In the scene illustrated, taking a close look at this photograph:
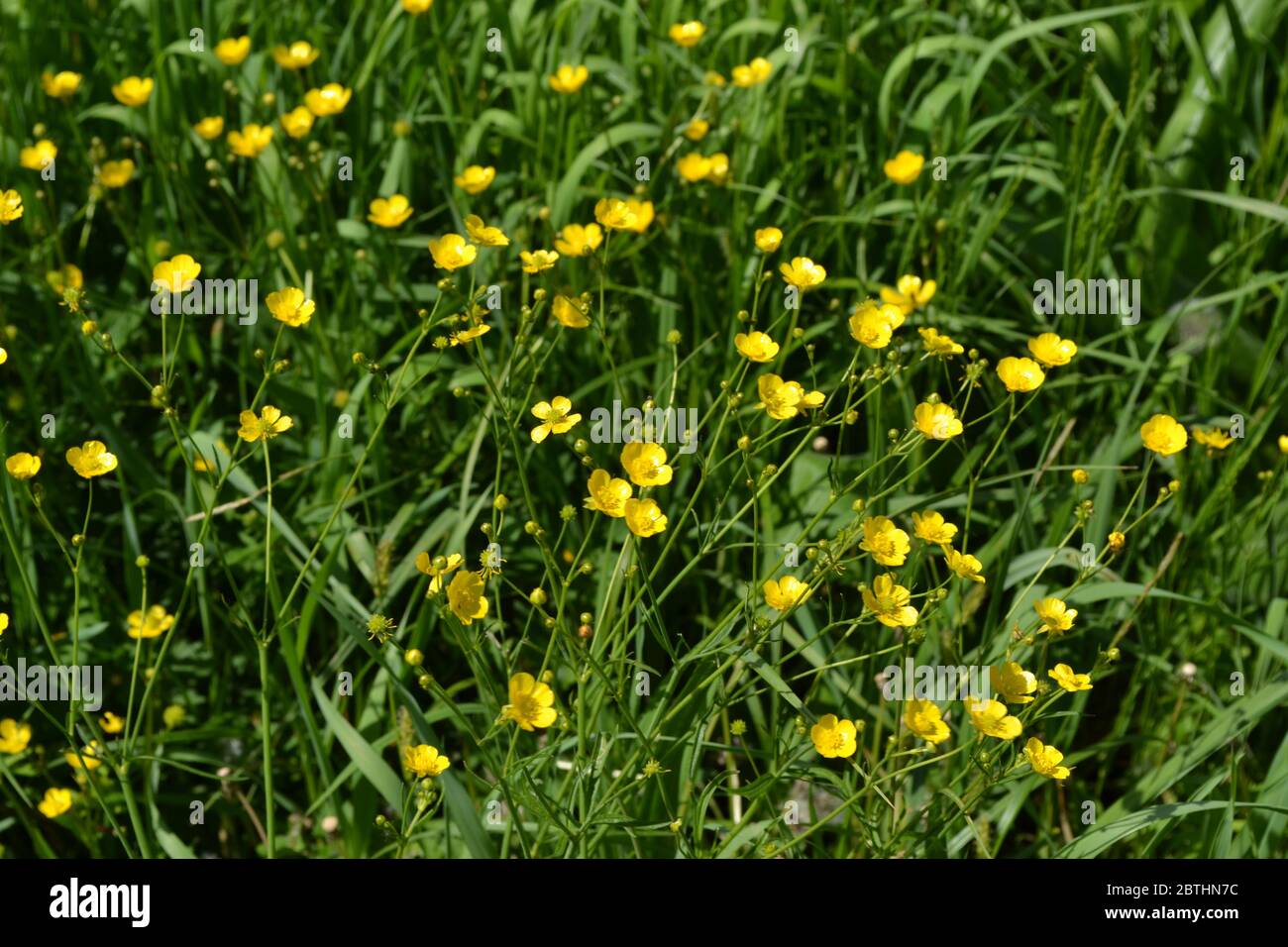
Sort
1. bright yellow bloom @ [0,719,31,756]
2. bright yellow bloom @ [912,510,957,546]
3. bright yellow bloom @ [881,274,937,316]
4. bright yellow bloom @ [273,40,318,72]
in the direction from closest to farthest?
bright yellow bloom @ [912,510,957,546], bright yellow bloom @ [0,719,31,756], bright yellow bloom @ [881,274,937,316], bright yellow bloom @ [273,40,318,72]

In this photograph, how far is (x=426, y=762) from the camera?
1460mm

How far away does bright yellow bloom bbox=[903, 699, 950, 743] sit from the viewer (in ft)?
4.87

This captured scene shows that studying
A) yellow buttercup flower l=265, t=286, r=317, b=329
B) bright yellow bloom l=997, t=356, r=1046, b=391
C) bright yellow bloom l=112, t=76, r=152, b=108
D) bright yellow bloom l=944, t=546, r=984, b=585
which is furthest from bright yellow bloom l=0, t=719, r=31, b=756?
bright yellow bloom l=997, t=356, r=1046, b=391

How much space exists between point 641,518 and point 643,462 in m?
0.10

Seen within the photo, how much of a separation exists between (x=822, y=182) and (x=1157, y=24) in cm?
90

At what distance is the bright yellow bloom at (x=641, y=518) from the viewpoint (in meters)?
1.48

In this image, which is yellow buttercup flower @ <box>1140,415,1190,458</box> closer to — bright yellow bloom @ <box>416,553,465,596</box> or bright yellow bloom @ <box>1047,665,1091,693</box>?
bright yellow bloom @ <box>1047,665,1091,693</box>

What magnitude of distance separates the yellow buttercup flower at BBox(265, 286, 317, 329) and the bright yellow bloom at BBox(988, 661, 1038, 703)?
0.97 metres

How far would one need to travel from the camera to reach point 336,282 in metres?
2.57

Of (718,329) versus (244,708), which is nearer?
(244,708)

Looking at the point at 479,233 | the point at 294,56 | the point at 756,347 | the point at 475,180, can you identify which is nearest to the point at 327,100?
the point at 294,56

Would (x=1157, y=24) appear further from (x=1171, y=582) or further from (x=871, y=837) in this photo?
(x=871, y=837)

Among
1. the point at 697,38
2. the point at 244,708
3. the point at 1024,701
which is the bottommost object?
the point at 244,708
